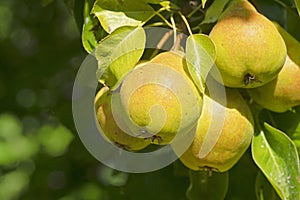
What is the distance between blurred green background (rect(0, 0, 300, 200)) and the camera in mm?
1801

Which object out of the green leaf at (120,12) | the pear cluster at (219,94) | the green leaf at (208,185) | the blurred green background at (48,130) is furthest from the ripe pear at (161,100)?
the blurred green background at (48,130)

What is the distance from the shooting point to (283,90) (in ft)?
4.17

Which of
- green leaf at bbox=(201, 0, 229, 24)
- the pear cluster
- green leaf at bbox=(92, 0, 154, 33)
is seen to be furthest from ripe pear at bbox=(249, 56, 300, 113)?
green leaf at bbox=(92, 0, 154, 33)

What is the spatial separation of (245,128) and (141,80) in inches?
9.2

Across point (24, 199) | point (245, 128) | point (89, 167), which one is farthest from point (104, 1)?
point (24, 199)

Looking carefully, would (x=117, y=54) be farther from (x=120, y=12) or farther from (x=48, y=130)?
(x=48, y=130)

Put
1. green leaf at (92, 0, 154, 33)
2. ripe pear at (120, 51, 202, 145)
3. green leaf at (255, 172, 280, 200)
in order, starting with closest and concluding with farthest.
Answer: ripe pear at (120, 51, 202, 145) < green leaf at (92, 0, 154, 33) < green leaf at (255, 172, 280, 200)

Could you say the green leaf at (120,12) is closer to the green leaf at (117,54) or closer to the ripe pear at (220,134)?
the green leaf at (117,54)

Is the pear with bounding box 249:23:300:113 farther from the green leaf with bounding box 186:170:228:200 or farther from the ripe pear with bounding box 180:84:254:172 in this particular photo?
the green leaf with bounding box 186:170:228:200

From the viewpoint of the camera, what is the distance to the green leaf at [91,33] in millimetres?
1278

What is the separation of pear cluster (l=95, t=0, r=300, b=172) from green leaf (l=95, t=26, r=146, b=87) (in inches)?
0.8

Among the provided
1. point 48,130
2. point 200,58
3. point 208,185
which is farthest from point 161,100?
point 48,130

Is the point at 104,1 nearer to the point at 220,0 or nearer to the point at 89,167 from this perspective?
the point at 220,0

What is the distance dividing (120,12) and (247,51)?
0.24 m
